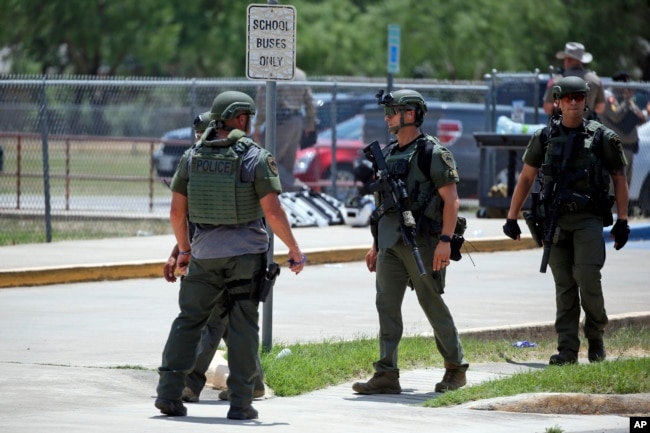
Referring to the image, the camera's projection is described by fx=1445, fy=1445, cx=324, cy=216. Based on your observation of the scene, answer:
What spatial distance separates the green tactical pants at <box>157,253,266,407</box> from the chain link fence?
9.45m

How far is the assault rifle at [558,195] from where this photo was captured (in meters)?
9.52

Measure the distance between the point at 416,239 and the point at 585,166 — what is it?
1505 millimetres

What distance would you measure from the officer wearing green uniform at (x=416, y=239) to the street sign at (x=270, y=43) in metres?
0.97

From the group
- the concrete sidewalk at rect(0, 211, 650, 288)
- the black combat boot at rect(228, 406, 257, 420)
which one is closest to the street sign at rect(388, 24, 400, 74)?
the concrete sidewalk at rect(0, 211, 650, 288)

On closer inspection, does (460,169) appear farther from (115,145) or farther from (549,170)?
(549,170)

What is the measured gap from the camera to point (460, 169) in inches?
870

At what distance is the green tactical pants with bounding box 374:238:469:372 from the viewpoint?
8.77 metres

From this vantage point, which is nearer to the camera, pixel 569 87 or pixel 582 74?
pixel 569 87

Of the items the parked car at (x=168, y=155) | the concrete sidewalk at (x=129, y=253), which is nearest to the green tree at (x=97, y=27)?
the parked car at (x=168, y=155)

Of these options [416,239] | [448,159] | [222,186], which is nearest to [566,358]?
[416,239]

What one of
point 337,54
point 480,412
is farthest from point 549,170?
point 337,54

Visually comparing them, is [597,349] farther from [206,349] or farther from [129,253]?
[129,253]

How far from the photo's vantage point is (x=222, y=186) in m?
7.75

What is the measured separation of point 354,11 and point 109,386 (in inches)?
1593
